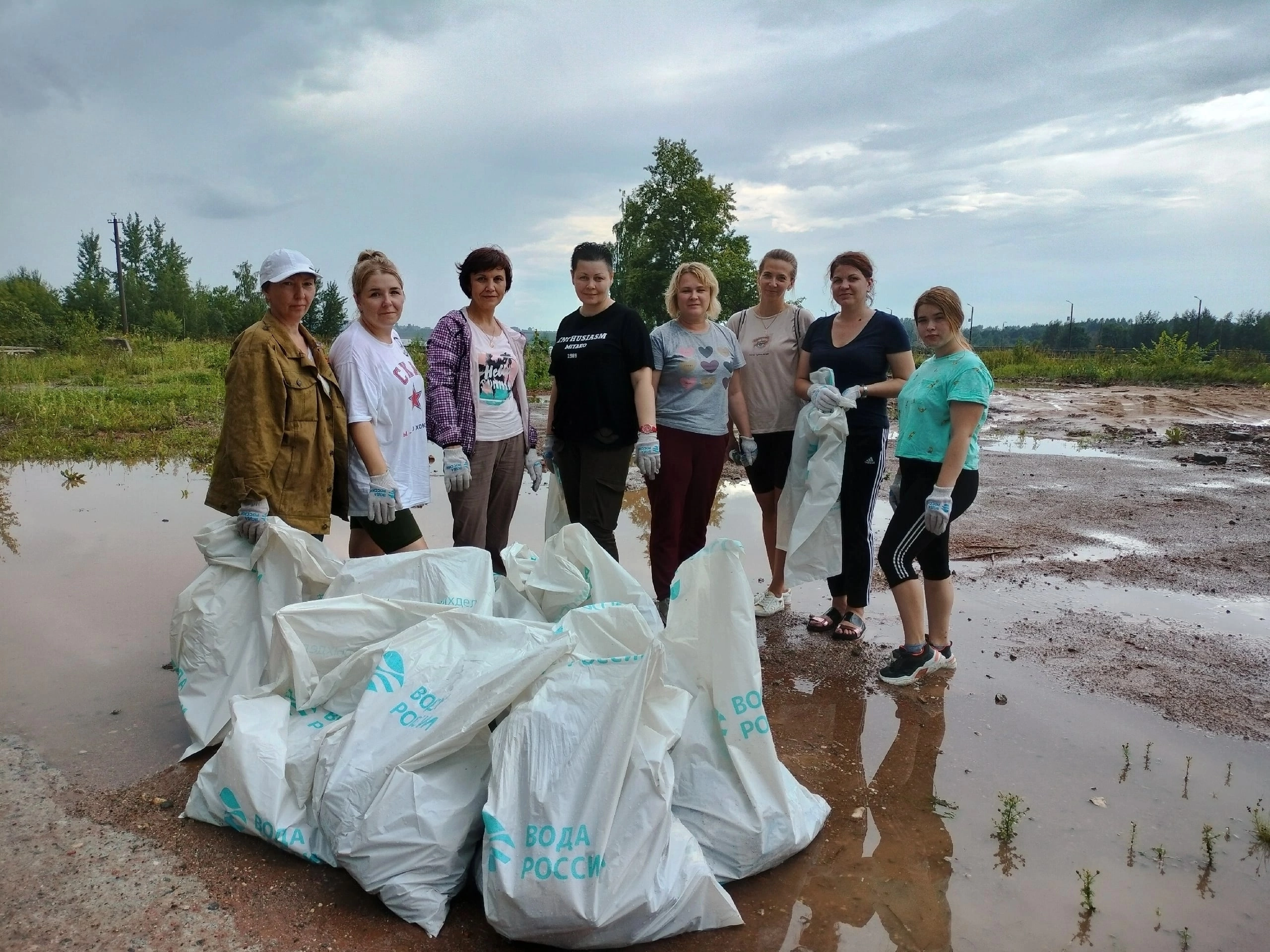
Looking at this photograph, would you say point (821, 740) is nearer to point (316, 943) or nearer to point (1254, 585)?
point (316, 943)

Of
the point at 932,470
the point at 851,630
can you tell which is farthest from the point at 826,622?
the point at 932,470

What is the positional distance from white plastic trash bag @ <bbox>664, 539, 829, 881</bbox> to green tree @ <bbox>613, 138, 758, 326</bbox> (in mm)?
29013

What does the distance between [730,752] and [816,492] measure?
1803mm

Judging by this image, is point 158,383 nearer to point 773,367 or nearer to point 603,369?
point 603,369

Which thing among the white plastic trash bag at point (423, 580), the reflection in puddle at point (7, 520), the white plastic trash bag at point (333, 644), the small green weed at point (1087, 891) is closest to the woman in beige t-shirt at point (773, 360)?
the white plastic trash bag at point (423, 580)

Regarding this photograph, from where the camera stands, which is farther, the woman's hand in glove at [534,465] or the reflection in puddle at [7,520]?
the reflection in puddle at [7,520]

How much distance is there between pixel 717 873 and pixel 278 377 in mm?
2079

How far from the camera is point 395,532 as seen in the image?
320 centimetres

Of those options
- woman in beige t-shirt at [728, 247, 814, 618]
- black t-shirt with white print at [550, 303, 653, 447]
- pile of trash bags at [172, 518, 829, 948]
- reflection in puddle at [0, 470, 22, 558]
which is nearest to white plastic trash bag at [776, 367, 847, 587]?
woman in beige t-shirt at [728, 247, 814, 618]

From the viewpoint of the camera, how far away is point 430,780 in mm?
2014

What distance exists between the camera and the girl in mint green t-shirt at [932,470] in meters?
3.20

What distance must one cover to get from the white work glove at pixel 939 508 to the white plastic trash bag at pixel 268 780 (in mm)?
2234

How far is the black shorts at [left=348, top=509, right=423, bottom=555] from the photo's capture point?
3195 mm

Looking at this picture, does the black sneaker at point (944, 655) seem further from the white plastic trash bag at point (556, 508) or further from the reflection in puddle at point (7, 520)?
the reflection in puddle at point (7, 520)
